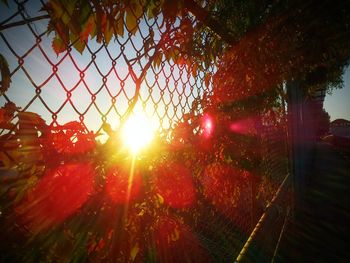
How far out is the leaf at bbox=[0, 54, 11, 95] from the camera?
0.91 m

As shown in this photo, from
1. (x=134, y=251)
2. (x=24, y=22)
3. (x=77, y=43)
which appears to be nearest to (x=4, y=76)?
(x=24, y=22)

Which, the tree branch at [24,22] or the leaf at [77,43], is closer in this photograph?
the tree branch at [24,22]

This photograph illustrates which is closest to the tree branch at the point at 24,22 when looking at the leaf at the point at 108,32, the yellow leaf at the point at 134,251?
the leaf at the point at 108,32

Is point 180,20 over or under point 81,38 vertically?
over

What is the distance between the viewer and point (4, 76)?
0.92 meters

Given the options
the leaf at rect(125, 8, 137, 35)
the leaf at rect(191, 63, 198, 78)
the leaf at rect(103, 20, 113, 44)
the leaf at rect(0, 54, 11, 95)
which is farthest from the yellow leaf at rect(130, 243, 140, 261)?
the leaf at rect(191, 63, 198, 78)

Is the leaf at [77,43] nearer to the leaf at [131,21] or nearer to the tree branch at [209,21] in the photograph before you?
the leaf at [131,21]

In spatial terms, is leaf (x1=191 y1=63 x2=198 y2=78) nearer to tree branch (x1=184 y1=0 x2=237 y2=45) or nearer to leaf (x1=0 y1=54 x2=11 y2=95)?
tree branch (x1=184 y1=0 x2=237 y2=45)

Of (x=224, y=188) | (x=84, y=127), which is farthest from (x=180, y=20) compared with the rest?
(x=224, y=188)

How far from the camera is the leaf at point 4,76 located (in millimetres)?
914

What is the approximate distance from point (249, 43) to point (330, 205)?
221 inches

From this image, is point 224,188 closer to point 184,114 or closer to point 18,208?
point 184,114

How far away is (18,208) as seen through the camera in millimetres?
995

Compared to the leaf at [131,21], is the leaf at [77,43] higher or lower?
lower
